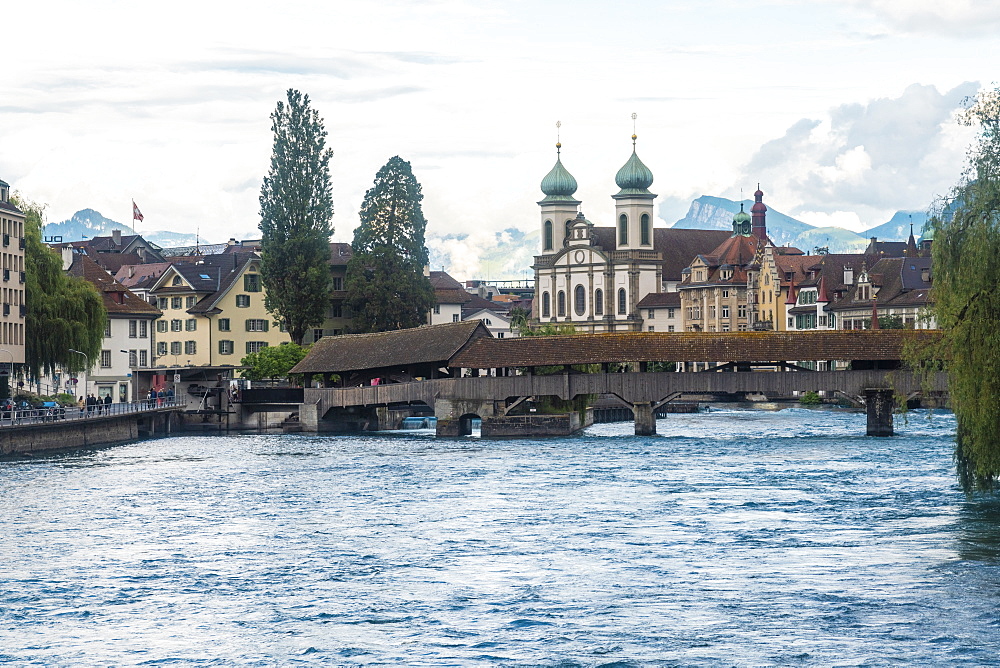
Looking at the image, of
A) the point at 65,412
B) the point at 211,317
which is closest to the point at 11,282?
the point at 65,412

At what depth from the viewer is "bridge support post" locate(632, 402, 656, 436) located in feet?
214

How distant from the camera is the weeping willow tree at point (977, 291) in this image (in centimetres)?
2911

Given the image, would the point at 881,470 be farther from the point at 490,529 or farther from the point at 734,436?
the point at 734,436

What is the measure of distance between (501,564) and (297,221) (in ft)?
185

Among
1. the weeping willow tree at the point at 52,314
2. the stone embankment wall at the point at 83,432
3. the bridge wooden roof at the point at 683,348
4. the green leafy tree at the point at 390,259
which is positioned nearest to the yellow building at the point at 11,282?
the weeping willow tree at the point at 52,314

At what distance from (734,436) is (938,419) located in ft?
44.0

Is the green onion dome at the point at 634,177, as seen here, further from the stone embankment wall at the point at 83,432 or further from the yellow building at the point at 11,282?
the yellow building at the point at 11,282

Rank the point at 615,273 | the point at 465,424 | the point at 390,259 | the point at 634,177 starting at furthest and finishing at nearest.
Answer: the point at 634,177 < the point at 615,273 < the point at 390,259 < the point at 465,424

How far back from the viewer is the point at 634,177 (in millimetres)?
139500

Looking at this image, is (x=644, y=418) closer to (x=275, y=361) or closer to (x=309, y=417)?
(x=309, y=417)

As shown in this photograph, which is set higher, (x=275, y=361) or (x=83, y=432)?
(x=275, y=361)

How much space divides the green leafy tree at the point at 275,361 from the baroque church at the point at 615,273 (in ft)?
177

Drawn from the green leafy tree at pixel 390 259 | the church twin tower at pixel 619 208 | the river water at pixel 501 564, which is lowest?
the river water at pixel 501 564

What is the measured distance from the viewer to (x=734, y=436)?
66188 mm
